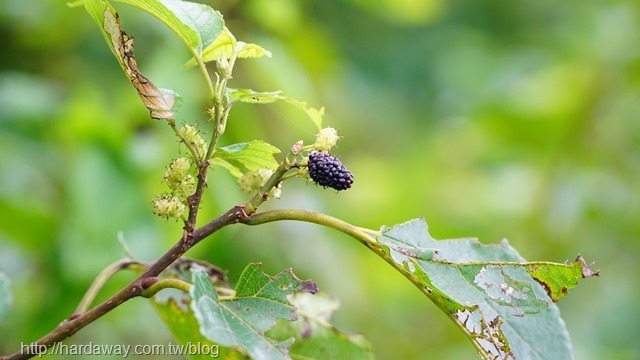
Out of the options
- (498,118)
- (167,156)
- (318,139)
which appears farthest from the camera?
(498,118)

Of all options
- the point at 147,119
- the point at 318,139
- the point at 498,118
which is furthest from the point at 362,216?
the point at 318,139

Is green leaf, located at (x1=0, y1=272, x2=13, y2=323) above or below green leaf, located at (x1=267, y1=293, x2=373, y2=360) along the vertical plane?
below

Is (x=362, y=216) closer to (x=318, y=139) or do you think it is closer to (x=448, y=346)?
(x=448, y=346)

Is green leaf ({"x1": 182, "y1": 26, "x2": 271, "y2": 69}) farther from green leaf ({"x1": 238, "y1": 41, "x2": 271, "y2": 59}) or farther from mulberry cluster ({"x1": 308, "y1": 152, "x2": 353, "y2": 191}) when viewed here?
mulberry cluster ({"x1": 308, "y1": 152, "x2": 353, "y2": 191})

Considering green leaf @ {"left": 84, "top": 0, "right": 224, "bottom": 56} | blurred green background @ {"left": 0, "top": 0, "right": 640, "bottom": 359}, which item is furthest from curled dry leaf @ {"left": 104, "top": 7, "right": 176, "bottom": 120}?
blurred green background @ {"left": 0, "top": 0, "right": 640, "bottom": 359}

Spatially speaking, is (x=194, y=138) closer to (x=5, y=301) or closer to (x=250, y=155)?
(x=250, y=155)
